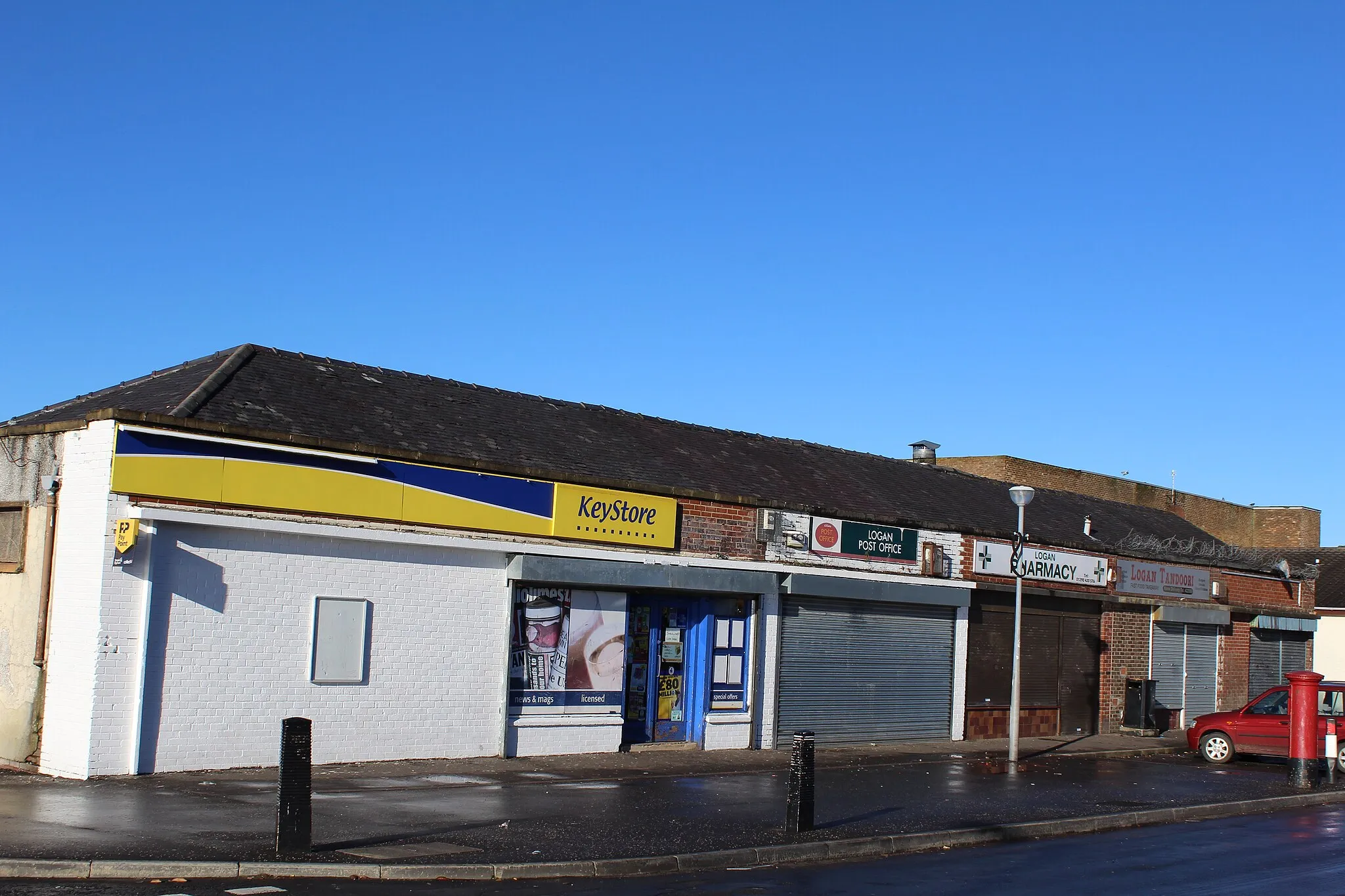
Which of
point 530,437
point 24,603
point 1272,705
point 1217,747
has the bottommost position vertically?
point 1217,747

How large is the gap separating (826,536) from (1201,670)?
43.8 feet

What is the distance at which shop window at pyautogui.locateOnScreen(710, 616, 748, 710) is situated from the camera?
66.1 ft

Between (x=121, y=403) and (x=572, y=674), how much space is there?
22.6 feet

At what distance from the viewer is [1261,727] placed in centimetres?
2217

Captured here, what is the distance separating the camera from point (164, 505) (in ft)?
47.9

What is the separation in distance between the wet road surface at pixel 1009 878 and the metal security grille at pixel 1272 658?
19.6 meters

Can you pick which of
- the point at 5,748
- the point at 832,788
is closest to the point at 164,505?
the point at 5,748

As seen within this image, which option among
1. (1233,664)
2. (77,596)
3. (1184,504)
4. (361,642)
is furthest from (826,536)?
(1184,504)

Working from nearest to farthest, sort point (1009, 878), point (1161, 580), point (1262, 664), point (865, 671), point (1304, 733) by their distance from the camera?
1. point (1009, 878)
2. point (1304, 733)
3. point (865, 671)
4. point (1161, 580)
5. point (1262, 664)

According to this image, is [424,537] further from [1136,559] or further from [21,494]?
[1136,559]

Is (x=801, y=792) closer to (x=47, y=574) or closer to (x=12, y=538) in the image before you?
(x=47, y=574)

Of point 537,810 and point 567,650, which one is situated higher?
point 567,650

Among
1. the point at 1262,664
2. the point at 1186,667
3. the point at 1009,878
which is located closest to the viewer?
the point at 1009,878

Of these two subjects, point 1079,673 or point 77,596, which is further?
point 1079,673
